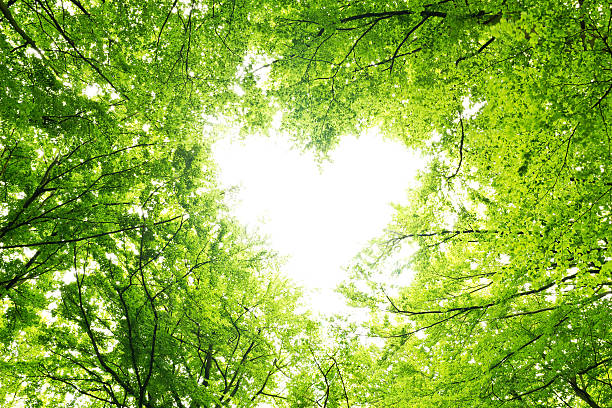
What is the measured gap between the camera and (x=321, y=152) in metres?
6.36

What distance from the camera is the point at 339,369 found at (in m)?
4.75

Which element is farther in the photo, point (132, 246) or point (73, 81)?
point (132, 246)

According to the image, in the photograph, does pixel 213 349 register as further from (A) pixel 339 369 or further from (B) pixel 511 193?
(B) pixel 511 193

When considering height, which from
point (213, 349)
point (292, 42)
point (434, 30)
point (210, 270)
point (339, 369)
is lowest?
point (339, 369)

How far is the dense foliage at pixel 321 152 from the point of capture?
3.19 m

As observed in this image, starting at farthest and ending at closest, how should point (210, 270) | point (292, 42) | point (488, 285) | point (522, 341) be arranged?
1. point (488, 285)
2. point (210, 270)
3. point (292, 42)
4. point (522, 341)

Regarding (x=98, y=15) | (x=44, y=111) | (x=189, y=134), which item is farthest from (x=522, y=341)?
(x=98, y=15)

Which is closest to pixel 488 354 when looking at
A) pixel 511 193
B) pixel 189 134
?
pixel 511 193

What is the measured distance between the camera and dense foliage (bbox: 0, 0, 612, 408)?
3.19 meters

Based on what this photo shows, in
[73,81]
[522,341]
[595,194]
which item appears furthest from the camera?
[522,341]

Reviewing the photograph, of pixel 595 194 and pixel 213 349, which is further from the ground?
pixel 595 194

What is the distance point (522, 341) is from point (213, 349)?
5.00m

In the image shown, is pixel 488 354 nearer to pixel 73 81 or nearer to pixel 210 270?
pixel 210 270

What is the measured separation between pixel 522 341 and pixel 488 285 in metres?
1.80
